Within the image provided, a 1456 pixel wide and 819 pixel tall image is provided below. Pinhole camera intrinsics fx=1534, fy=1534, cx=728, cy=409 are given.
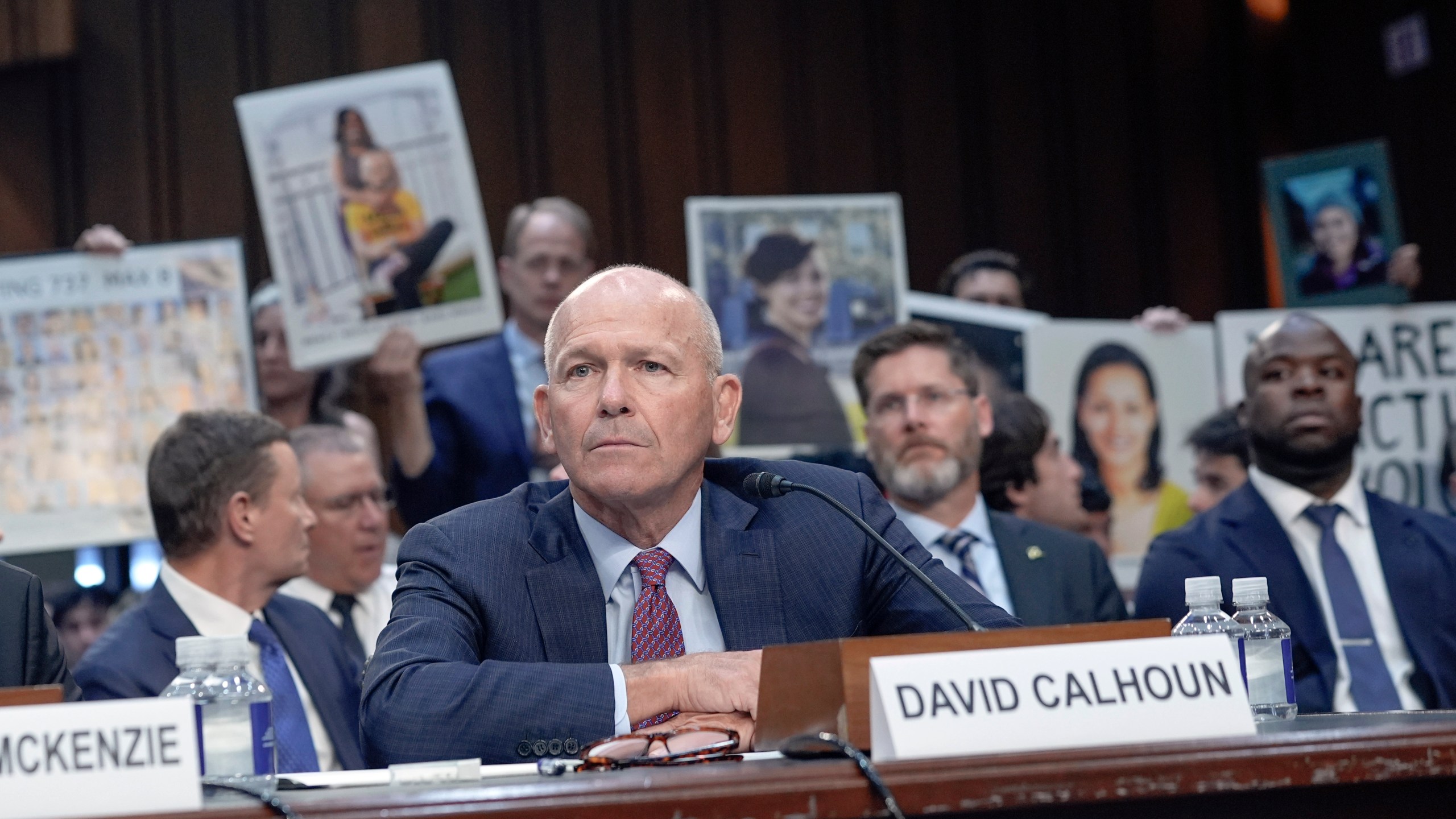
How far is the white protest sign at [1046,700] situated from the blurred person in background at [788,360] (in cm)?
292

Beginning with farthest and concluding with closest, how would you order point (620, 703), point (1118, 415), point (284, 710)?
point (1118, 415)
point (284, 710)
point (620, 703)

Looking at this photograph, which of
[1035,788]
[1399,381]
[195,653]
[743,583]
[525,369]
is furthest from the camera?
[1399,381]

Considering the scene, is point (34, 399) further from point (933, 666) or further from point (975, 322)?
point (933, 666)

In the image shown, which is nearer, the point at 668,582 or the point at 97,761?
the point at 97,761

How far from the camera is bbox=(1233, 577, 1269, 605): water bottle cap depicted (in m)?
2.02

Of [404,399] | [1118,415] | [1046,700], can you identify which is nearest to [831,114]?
[1118,415]

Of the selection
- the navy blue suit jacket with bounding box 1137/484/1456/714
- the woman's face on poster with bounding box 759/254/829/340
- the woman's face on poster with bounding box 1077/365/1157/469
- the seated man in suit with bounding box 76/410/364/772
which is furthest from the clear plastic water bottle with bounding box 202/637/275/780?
the woman's face on poster with bounding box 1077/365/1157/469

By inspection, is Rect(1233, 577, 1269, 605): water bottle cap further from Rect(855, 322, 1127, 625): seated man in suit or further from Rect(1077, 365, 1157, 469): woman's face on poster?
Rect(1077, 365, 1157, 469): woman's face on poster

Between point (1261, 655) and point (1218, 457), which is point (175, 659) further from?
point (1218, 457)

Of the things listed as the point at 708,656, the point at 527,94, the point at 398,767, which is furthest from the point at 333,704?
the point at 527,94

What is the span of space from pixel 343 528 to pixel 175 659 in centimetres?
129

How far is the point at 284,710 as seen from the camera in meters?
3.10

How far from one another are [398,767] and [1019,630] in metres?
0.60

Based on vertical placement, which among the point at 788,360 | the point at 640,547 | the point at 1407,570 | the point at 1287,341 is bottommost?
the point at 1407,570
